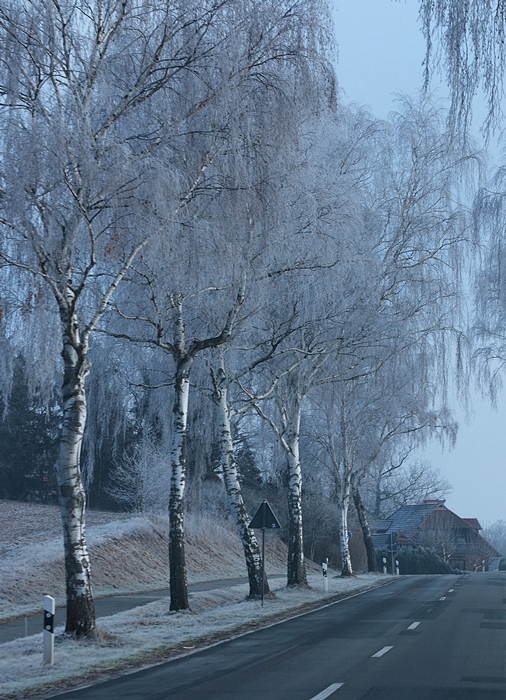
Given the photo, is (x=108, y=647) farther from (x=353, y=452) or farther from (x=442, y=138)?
(x=353, y=452)

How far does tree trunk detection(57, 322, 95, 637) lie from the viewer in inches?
506

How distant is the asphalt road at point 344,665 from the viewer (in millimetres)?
9023

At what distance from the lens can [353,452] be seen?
129 feet

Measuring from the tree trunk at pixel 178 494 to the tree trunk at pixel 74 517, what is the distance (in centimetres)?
455

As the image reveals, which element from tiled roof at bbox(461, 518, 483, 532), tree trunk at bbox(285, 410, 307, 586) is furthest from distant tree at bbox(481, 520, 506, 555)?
tree trunk at bbox(285, 410, 307, 586)

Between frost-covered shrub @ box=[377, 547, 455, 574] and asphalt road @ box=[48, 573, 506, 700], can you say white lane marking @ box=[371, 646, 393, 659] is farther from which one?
frost-covered shrub @ box=[377, 547, 455, 574]

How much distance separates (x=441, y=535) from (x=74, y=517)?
63.8 m

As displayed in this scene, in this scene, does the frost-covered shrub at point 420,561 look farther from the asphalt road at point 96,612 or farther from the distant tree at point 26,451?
the asphalt road at point 96,612

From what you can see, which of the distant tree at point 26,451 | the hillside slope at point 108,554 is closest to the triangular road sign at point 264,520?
the hillside slope at point 108,554

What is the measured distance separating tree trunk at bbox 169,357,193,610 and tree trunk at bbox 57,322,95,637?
14.9 feet

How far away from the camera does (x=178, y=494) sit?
17.5 m

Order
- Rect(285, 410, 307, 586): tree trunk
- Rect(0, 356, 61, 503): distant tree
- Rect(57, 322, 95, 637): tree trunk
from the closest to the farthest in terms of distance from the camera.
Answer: Rect(57, 322, 95, 637): tree trunk
Rect(285, 410, 307, 586): tree trunk
Rect(0, 356, 61, 503): distant tree

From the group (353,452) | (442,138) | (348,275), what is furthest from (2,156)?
(353,452)

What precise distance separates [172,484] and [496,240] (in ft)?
33.5
